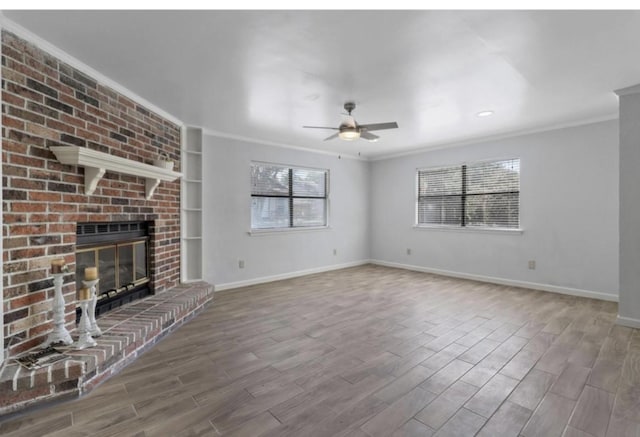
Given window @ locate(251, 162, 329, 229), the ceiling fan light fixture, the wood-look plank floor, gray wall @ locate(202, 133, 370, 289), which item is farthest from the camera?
window @ locate(251, 162, 329, 229)

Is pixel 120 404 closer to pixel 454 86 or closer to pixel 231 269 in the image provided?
pixel 231 269

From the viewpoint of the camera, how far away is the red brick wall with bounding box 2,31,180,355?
2.02 meters

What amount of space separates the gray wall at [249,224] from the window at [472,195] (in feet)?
4.75

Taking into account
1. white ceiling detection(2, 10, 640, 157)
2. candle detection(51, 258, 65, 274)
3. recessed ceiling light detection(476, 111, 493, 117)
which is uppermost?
recessed ceiling light detection(476, 111, 493, 117)

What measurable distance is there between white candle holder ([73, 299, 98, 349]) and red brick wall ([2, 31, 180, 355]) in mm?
217

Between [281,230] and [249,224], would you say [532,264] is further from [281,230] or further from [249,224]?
[249,224]

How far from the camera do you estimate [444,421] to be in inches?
69.7

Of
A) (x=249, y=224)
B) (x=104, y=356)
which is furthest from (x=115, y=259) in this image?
(x=249, y=224)

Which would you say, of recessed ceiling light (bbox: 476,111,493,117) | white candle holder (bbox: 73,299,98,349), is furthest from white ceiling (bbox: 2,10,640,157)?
white candle holder (bbox: 73,299,98,349)

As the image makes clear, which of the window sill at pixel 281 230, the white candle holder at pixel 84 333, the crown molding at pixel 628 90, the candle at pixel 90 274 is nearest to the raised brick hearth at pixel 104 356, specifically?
the white candle holder at pixel 84 333

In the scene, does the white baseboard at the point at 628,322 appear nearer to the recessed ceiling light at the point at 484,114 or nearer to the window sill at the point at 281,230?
the recessed ceiling light at the point at 484,114

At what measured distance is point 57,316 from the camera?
2.19 meters

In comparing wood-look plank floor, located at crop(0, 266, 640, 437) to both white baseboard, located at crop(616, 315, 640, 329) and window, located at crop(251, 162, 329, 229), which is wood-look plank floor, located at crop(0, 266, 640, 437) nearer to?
white baseboard, located at crop(616, 315, 640, 329)

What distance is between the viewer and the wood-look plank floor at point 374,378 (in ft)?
5.74
